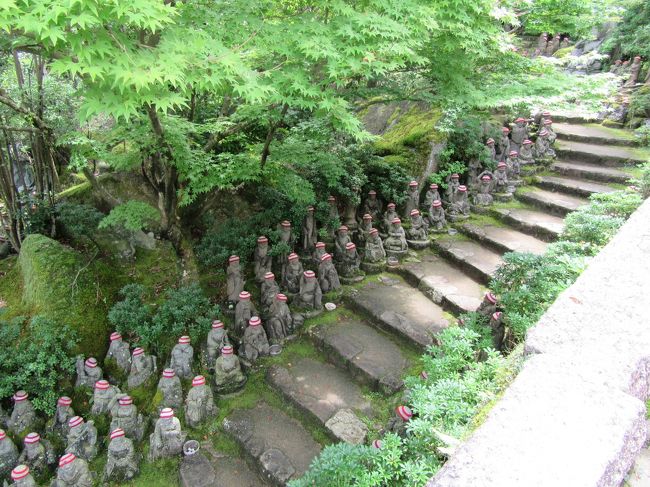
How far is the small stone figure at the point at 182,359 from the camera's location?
18.0 ft

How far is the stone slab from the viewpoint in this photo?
4.93 m

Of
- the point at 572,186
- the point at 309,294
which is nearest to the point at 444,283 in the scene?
the point at 309,294

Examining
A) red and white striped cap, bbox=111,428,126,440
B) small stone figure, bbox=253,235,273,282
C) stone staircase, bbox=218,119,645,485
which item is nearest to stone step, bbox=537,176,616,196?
stone staircase, bbox=218,119,645,485

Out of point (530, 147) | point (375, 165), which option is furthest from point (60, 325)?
point (530, 147)

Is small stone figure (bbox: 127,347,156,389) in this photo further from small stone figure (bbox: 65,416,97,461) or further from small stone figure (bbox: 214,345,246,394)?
small stone figure (bbox: 214,345,246,394)

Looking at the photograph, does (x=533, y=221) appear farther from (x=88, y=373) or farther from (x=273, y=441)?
(x=88, y=373)

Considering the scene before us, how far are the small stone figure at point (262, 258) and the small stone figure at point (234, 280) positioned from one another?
437mm

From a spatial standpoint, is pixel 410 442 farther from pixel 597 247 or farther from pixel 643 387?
pixel 597 247

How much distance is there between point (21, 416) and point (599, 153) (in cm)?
1173

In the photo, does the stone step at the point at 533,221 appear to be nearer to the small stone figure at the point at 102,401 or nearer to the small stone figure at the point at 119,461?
the small stone figure at the point at 119,461

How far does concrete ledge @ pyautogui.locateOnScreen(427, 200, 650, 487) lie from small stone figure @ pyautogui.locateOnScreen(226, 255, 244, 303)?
4.80 metres

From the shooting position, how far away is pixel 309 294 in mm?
6371

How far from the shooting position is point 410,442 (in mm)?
2688

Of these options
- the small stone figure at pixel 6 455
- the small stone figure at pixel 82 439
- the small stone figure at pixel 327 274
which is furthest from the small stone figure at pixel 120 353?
the small stone figure at pixel 327 274
